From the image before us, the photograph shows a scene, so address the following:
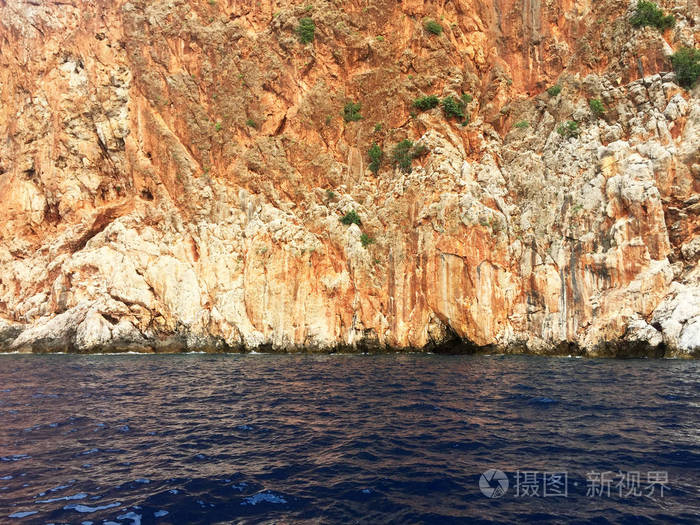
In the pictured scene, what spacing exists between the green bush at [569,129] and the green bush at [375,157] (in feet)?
56.2

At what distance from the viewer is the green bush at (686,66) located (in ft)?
109

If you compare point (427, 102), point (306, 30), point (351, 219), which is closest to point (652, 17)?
point (427, 102)

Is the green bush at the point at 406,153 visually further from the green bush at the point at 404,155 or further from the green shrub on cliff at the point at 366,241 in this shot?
the green shrub on cliff at the point at 366,241

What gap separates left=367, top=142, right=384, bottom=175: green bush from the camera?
43.3m

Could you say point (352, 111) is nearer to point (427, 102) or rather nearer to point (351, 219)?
point (427, 102)

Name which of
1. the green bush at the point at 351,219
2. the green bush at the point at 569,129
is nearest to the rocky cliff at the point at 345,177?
the green bush at the point at 569,129

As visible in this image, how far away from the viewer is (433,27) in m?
43.4

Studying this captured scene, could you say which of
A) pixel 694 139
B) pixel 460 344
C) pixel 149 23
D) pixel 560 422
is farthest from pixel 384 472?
pixel 149 23

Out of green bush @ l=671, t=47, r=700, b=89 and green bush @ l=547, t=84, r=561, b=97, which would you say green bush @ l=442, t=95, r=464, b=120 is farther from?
green bush @ l=671, t=47, r=700, b=89

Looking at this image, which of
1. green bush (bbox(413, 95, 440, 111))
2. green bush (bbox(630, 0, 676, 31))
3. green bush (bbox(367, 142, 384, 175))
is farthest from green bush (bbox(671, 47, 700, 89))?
green bush (bbox(367, 142, 384, 175))

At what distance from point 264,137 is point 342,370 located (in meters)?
31.0

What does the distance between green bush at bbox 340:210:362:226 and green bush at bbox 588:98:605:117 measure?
23.6 meters

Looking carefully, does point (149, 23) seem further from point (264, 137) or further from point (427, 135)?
point (427, 135)

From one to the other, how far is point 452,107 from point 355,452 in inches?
1559
